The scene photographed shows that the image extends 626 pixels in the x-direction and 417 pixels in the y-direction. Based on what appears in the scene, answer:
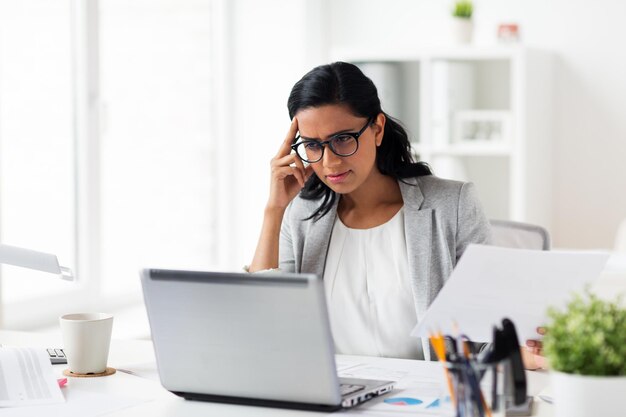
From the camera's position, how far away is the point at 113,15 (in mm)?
3504

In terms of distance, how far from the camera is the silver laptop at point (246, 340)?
133 cm

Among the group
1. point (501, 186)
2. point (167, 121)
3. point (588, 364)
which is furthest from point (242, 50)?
point (588, 364)

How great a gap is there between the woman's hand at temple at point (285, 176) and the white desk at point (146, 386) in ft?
1.59

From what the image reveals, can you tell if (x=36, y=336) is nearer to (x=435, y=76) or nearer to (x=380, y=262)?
(x=380, y=262)

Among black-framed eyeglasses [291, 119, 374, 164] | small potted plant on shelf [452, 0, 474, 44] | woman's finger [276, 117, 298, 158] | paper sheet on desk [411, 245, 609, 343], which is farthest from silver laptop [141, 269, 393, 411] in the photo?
small potted plant on shelf [452, 0, 474, 44]

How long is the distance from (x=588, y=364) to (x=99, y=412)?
0.75 metres

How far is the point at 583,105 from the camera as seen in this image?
13.0 feet

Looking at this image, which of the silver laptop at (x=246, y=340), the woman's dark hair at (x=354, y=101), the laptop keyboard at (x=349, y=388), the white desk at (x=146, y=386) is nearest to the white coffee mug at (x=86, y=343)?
the white desk at (x=146, y=386)

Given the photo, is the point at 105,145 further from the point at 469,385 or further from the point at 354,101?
the point at 469,385

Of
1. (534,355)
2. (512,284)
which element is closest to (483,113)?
(534,355)

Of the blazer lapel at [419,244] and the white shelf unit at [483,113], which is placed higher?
the white shelf unit at [483,113]

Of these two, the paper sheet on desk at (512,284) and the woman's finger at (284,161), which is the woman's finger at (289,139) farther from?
the paper sheet on desk at (512,284)

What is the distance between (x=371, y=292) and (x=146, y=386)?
2.26 ft

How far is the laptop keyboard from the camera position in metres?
1.44
